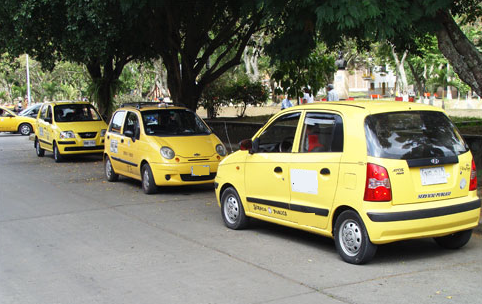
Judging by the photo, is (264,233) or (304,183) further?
(264,233)

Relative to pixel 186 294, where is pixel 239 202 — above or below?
above

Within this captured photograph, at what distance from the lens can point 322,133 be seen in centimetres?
699

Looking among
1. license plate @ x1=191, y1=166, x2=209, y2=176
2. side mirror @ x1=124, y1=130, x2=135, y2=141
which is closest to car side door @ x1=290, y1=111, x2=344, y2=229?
license plate @ x1=191, y1=166, x2=209, y2=176

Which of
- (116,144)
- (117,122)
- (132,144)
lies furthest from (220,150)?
(117,122)

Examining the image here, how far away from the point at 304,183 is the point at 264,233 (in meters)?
1.43

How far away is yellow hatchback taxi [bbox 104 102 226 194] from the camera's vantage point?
11.4 m

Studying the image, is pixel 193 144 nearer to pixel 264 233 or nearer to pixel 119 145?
pixel 119 145

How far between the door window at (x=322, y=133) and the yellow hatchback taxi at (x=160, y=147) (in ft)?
14.9

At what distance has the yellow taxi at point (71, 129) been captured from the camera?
1744cm

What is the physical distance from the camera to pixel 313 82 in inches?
743

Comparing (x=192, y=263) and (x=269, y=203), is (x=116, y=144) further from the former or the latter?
(x=192, y=263)

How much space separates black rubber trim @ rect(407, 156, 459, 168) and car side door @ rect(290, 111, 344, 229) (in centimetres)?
76

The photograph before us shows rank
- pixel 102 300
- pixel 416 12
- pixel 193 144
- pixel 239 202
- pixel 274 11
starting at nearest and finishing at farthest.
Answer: pixel 102 300 → pixel 239 202 → pixel 416 12 → pixel 274 11 → pixel 193 144

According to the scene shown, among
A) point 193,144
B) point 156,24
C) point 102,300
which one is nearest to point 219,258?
point 102,300
